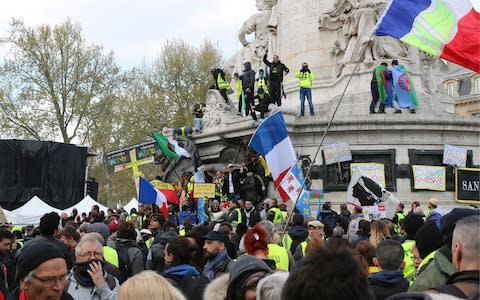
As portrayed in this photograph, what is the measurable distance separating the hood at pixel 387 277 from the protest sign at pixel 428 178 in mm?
14191

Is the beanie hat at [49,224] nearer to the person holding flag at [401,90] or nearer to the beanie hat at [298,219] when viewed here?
the beanie hat at [298,219]

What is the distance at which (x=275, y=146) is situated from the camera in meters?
9.96

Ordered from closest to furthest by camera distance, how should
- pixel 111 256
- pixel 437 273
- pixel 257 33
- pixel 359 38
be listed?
pixel 437 273
pixel 111 256
pixel 359 38
pixel 257 33

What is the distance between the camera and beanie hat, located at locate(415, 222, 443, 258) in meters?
4.93

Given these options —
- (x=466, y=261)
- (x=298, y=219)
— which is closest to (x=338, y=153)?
(x=298, y=219)

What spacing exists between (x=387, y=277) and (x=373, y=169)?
13.8 metres

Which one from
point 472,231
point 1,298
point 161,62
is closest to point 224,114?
point 1,298

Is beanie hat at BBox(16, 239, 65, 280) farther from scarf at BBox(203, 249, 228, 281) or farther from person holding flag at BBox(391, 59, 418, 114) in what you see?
person holding flag at BBox(391, 59, 418, 114)

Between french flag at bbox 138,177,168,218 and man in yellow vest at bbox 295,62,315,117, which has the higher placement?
man in yellow vest at bbox 295,62,315,117

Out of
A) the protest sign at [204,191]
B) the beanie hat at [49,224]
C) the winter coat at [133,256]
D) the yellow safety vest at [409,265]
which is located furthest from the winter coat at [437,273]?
the protest sign at [204,191]

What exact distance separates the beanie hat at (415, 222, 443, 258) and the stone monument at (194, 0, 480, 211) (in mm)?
12540

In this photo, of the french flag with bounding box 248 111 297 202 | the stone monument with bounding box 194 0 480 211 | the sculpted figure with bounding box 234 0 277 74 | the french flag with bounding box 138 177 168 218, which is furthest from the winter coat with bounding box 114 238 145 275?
the sculpted figure with bounding box 234 0 277 74

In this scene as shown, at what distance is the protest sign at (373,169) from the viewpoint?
1787 centimetres

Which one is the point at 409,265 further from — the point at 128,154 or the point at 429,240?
the point at 128,154
